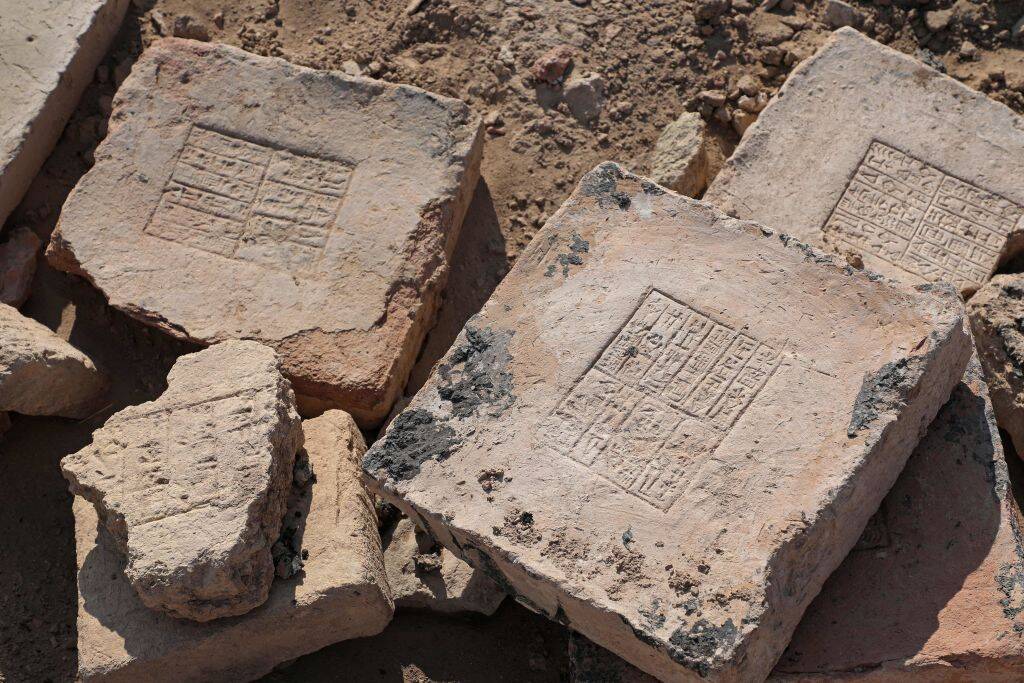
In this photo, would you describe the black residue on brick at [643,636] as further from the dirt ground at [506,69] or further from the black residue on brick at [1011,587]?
the dirt ground at [506,69]

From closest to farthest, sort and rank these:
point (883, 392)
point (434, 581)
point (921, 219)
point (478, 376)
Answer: point (883, 392) → point (478, 376) → point (434, 581) → point (921, 219)

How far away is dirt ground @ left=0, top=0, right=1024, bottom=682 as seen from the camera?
400cm

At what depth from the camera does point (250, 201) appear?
12.5 ft

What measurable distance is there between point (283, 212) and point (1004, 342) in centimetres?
237

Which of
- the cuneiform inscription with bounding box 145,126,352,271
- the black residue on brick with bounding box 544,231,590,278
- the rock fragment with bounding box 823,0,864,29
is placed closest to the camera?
the black residue on brick with bounding box 544,231,590,278

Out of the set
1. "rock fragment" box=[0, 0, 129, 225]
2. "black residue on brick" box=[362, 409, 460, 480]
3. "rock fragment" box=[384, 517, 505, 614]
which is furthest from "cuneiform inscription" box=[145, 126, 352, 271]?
"rock fragment" box=[384, 517, 505, 614]

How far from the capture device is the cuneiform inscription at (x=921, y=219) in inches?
144

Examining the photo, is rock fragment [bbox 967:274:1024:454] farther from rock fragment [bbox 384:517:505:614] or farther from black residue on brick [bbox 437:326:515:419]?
rock fragment [bbox 384:517:505:614]

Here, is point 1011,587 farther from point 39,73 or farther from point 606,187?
point 39,73

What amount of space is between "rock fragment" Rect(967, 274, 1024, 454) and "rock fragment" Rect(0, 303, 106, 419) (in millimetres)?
2884

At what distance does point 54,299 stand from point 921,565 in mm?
3103

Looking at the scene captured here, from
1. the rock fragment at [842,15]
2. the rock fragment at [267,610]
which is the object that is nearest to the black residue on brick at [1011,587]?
the rock fragment at [267,610]

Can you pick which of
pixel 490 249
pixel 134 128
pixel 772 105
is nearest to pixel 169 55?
pixel 134 128

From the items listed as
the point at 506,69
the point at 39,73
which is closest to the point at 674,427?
the point at 506,69
